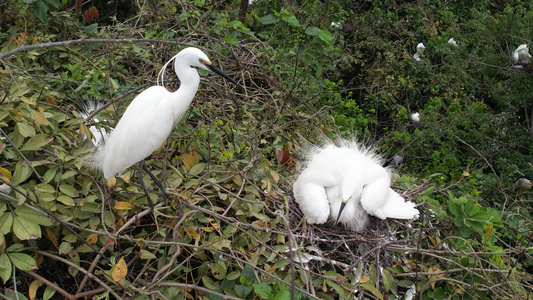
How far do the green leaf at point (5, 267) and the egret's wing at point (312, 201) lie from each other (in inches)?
49.8

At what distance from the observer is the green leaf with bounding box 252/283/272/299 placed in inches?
60.1

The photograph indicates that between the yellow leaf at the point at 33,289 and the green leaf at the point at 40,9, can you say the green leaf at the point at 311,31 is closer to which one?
the green leaf at the point at 40,9

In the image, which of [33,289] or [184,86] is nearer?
[33,289]

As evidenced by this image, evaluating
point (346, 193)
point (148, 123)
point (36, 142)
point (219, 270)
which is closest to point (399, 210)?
point (346, 193)

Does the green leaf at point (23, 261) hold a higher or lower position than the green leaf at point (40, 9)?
lower

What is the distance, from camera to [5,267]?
1420 mm

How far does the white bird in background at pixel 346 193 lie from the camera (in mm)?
2141

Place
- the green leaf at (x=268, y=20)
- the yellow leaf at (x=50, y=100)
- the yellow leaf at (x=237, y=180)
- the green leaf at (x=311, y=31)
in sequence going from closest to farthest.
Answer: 1. the yellow leaf at (x=237, y=180)
2. the yellow leaf at (x=50, y=100)
3. the green leaf at (x=311, y=31)
4. the green leaf at (x=268, y=20)

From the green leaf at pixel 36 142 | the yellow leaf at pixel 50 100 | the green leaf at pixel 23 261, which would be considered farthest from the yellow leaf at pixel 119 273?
the yellow leaf at pixel 50 100

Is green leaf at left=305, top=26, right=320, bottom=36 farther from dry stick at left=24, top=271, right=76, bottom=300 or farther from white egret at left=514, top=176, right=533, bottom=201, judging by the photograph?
dry stick at left=24, top=271, right=76, bottom=300

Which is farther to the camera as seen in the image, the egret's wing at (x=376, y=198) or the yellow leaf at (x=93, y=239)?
the egret's wing at (x=376, y=198)

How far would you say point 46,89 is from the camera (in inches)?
83.5

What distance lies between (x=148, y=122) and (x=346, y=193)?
40.8 inches

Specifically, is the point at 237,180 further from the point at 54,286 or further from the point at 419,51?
the point at 419,51
